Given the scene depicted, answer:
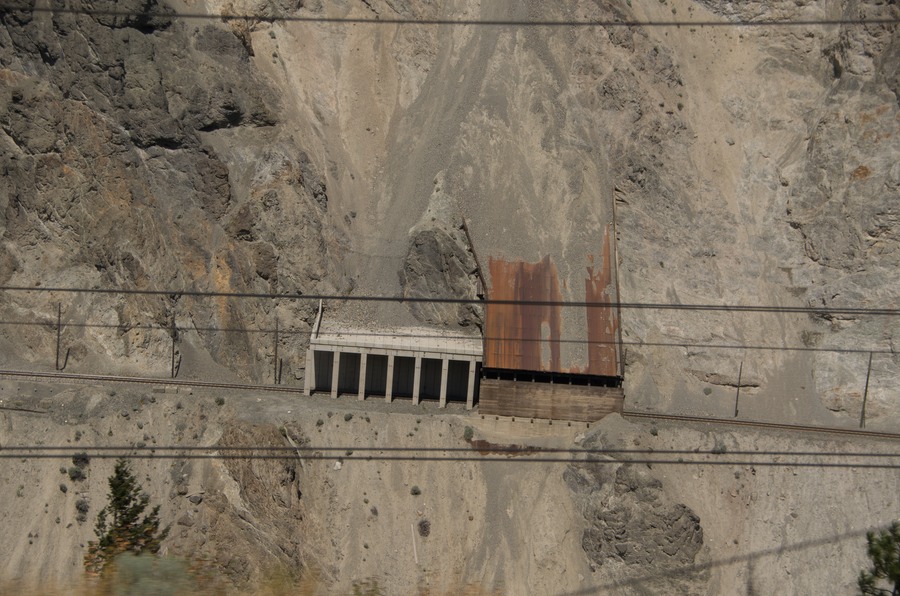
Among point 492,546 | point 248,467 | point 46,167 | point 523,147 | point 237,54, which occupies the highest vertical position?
point 237,54

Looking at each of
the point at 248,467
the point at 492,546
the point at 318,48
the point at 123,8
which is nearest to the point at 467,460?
the point at 492,546

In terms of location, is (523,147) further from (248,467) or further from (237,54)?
(248,467)

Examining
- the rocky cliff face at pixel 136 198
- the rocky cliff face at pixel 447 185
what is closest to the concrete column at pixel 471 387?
the rocky cliff face at pixel 447 185

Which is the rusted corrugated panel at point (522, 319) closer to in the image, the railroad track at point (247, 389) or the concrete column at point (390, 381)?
the concrete column at point (390, 381)

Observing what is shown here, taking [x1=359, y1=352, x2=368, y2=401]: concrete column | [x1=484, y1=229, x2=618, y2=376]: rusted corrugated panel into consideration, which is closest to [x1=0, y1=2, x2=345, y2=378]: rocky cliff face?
[x1=359, y1=352, x2=368, y2=401]: concrete column

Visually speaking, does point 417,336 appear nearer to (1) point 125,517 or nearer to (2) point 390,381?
(2) point 390,381

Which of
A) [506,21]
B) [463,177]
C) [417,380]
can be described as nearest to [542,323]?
[417,380]
